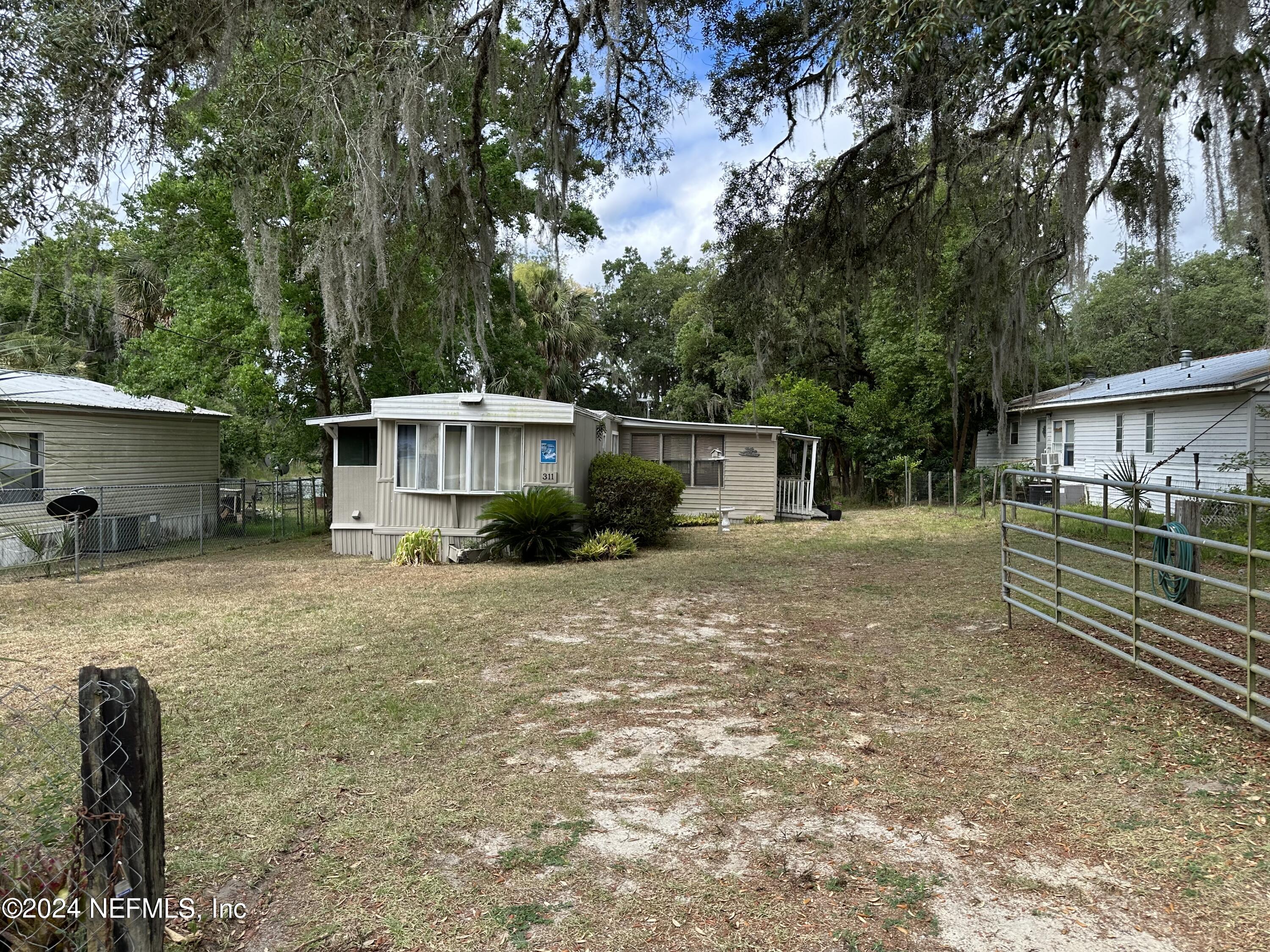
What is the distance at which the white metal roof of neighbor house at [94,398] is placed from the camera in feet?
40.4

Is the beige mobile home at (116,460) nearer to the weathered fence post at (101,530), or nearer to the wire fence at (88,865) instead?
the weathered fence post at (101,530)

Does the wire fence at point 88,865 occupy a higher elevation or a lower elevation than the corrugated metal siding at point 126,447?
lower

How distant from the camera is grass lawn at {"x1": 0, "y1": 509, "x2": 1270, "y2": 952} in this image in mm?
2494

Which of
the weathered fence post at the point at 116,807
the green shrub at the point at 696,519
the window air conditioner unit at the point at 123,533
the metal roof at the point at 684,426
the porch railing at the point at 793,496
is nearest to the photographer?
the weathered fence post at the point at 116,807

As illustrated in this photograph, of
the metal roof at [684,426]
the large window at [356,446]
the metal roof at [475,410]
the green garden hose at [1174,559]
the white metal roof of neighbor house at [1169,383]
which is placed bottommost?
the green garden hose at [1174,559]

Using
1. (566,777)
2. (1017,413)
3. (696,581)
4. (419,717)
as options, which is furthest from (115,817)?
(1017,413)

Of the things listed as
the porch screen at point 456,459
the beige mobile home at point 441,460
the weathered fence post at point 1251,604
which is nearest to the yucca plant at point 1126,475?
the weathered fence post at point 1251,604

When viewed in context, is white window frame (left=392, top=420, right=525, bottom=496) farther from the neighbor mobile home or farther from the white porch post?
the white porch post

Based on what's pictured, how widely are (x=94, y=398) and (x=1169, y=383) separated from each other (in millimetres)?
21093

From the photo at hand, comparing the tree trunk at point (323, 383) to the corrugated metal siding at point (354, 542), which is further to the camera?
the tree trunk at point (323, 383)

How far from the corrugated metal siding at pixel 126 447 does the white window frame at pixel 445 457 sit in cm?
527

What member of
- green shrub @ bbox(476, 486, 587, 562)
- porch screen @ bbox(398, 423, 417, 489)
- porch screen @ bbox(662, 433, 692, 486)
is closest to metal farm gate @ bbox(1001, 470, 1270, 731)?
green shrub @ bbox(476, 486, 587, 562)

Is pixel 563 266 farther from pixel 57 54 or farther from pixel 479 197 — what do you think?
pixel 57 54

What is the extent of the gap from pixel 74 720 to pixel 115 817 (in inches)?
130
